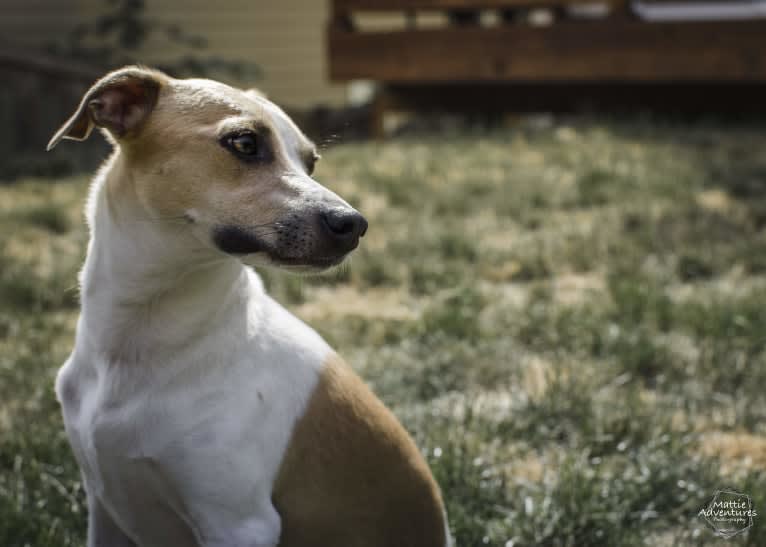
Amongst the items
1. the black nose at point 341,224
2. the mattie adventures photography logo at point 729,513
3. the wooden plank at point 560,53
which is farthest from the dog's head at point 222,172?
the wooden plank at point 560,53

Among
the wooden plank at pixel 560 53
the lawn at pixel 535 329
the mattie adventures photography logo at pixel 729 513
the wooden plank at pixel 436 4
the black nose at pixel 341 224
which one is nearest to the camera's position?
the black nose at pixel 341 224

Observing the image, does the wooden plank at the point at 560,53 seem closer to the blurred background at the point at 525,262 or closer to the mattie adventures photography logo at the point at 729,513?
the blurred background at the point at 525,262

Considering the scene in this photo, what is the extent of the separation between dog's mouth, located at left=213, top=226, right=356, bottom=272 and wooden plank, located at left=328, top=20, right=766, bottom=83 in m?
6.83

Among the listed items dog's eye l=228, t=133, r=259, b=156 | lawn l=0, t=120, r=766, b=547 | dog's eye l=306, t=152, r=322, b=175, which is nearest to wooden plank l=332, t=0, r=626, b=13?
lawn l=0, t=120, r=766, b=547

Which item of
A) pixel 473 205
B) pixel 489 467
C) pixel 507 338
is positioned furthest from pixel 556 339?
pixel 473 205

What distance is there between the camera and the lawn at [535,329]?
2.98 m

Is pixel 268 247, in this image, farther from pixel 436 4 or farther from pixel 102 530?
pixel 436 4

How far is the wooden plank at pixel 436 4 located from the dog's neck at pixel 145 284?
22.7ft

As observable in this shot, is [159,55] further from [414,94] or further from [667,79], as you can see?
[667,79]

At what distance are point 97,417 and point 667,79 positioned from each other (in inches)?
283

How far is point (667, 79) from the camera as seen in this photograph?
8.36 m

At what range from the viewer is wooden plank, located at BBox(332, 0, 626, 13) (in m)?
8.65

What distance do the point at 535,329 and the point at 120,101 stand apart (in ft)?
8.09

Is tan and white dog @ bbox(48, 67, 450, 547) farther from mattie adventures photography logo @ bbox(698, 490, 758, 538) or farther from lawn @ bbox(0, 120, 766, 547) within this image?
mattie adventures photography logo @ bbox(698, 490, 758, 538)
